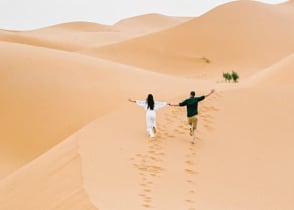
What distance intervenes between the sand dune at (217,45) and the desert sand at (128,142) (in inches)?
Answer: 881

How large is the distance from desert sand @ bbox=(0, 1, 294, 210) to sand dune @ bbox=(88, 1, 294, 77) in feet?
73.4

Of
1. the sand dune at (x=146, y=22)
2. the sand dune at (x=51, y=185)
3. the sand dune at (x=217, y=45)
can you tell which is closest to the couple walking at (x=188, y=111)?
the sand dune at (x=51, y=185)

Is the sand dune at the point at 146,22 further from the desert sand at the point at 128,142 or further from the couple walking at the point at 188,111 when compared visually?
the couple walking at the point at 188,111

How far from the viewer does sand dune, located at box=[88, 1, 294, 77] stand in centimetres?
4728

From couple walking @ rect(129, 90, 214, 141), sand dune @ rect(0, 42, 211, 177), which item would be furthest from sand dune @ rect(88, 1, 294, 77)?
couple walking @ rect(129, 90, 214, 141)

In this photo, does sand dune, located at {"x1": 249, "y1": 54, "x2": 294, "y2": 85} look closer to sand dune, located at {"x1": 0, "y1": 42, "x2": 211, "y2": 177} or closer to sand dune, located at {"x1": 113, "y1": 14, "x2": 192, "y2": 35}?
sand dune, located at {"x1": 0, "y1": 42, "x2": 211, "y2": 177}

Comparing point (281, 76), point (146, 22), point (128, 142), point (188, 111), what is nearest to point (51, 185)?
point (128, 142)

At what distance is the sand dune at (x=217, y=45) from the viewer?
155 feet

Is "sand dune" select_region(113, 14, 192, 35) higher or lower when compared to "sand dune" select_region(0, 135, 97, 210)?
higher

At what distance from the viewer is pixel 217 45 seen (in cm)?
5041

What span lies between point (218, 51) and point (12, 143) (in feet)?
109

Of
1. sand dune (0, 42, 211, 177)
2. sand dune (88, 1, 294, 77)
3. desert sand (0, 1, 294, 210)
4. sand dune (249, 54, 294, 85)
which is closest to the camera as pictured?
desert sand (0, 1, 294, 210)

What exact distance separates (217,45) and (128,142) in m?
40.7

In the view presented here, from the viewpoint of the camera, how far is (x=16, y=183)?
10.2m
